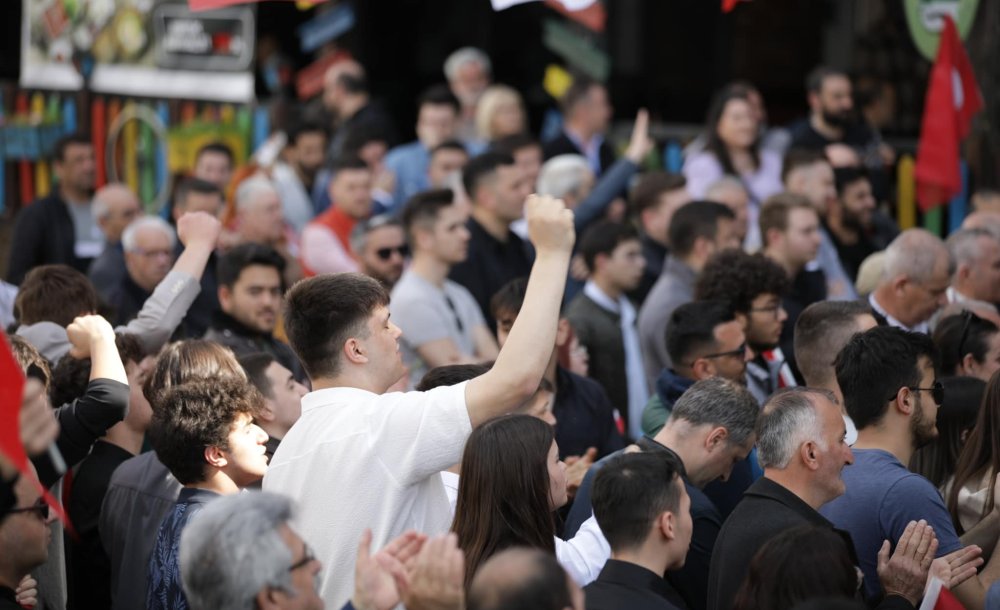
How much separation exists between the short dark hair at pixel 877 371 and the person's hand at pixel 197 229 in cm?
256

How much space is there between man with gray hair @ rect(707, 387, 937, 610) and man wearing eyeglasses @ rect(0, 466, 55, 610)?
2.04m

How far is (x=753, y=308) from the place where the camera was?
710cm

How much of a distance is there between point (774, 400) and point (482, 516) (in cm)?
113

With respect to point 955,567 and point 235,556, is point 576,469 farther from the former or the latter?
point 235,556

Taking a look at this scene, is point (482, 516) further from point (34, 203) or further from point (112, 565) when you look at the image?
point (34, 203)

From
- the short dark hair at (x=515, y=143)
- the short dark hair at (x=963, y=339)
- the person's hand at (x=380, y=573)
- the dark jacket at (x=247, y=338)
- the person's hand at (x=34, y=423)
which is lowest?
the dark jacket at (x=247, y=338)

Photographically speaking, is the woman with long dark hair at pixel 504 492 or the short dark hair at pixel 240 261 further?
the short dark hair at pixel 240 261

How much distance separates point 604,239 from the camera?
27.1 feet

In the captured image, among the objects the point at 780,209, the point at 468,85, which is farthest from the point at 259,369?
→ the point at 468,85

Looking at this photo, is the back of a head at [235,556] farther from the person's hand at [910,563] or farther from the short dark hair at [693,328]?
the short dark hair at [693,328]

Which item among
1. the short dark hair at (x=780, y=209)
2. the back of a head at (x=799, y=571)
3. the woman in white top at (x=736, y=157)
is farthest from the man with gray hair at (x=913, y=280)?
the back of a head at (x=799, y=571)

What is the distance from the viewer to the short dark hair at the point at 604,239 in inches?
325

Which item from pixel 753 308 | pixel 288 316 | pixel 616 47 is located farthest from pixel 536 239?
pixel 616 47

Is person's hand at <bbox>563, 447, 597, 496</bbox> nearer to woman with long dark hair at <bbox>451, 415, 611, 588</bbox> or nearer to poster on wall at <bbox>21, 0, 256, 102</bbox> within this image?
woman with long dark hair at <bbox>451, 415, 611, 588</bbox>
